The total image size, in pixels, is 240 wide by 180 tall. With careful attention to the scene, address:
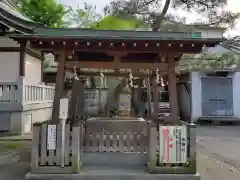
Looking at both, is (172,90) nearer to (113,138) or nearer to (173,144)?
(173,144)

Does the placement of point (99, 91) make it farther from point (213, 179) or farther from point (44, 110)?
point (213, 179)

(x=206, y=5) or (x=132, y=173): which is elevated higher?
(x=206, y=5)

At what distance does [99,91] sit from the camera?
20.0 metres

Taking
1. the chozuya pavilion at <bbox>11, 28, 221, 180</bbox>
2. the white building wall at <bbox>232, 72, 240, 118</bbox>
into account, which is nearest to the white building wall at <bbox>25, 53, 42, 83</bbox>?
the chozuya pavilion at <bbox>11, 28, 221, 180</bbox>

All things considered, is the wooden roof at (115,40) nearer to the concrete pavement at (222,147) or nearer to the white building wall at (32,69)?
the concrete pavement at (222,147)

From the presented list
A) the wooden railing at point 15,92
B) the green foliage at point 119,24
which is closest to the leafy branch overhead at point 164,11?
the green foliage at point 119,24

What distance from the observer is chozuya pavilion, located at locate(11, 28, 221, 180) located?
584cm

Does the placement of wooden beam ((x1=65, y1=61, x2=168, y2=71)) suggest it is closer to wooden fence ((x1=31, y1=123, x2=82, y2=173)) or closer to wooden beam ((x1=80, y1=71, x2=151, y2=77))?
wooden fence ((x1=31, y1=123, x2=82, y2=173))

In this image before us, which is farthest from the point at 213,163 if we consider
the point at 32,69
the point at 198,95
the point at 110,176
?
the point at 198,95

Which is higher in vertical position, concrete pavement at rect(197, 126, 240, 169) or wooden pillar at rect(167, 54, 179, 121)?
wooden pillar at rect(167, 54, 179, 121)

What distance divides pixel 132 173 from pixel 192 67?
44.6ft

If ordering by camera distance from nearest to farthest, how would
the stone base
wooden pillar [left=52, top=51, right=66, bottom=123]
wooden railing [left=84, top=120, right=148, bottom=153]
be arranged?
the stone base, wooden pillar [left=52, top=51, right=66, bottom=123], wooden railing [left=84, top=120, right=148, bottom=153]

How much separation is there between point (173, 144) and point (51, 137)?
2.48 m

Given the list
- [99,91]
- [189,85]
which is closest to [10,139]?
[99,91]
